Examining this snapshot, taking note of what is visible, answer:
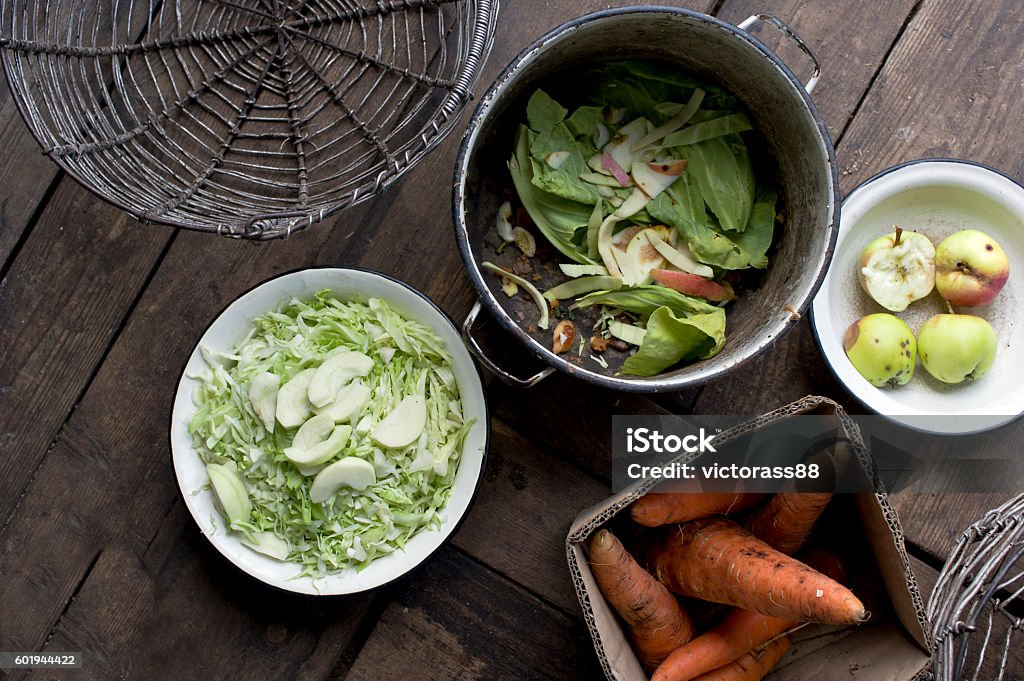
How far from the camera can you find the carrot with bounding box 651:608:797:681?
3.47 ft

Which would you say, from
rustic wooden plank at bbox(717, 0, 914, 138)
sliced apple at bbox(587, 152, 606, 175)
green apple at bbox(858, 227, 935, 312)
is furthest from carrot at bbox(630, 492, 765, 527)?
rustic wooden plank at bbox(717, 0, 914, 138)

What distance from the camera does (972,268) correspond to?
1102mm

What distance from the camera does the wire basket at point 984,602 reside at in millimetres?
925

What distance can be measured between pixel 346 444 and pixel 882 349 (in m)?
0.77

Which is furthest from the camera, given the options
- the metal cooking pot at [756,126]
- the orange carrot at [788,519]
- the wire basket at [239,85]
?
the wire basket at [239,85]

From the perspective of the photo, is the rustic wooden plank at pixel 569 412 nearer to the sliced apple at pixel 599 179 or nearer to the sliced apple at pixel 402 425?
the sliced apple at pixel 402 425

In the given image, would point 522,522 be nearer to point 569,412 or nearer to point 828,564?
point 569,412

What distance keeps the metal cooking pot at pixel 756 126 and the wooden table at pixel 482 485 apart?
102 millimetres

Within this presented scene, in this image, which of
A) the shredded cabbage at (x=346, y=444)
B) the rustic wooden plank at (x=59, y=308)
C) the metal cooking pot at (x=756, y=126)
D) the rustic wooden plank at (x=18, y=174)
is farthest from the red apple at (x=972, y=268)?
the rustic wooden plank at (x=18, y=174)

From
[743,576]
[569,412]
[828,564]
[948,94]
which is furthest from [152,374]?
[948,94]

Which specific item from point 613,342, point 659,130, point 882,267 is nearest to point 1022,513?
point 882,267

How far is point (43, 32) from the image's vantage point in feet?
3.83

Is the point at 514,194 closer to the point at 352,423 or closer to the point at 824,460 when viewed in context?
the point at 352,423

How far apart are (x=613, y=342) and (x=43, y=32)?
99 centimetres
